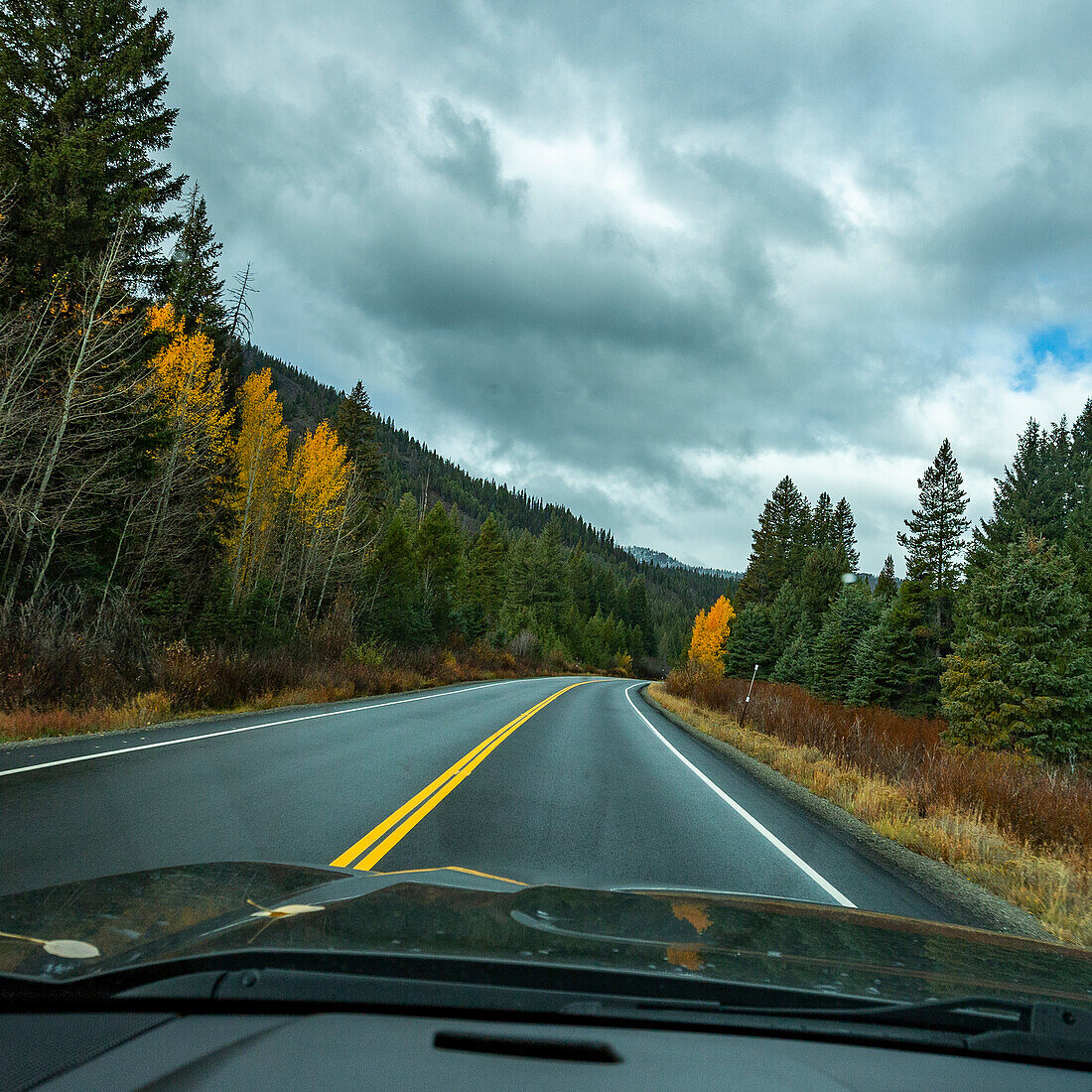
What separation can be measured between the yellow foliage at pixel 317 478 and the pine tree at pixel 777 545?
170ft

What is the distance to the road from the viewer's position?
5.20m

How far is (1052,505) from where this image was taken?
4409cm

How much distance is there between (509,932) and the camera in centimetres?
252

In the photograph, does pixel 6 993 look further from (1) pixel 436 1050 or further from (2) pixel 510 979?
(2) pixel 510 979

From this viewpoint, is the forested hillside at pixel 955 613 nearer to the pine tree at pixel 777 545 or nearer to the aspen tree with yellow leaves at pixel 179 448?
the pine tree at pixel 777 545

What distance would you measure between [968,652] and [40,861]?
28.7 metres

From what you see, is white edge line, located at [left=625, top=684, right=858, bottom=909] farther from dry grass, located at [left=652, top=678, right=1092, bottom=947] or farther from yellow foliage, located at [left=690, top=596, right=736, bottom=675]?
yellow foliage, located at [left=690, top=596, right=736, bottom=675]

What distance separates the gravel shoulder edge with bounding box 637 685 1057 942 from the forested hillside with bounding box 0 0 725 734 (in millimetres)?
11489

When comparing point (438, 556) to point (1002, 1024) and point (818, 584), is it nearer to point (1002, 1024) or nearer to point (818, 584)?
point (818, 584)

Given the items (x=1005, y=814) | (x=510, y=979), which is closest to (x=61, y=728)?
(x=510, y=979)

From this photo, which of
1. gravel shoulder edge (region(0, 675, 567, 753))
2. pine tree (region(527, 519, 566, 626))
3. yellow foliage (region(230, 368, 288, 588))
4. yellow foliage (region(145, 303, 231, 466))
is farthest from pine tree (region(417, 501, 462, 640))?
gravel shoulder edge (region(0, 675, 567, 753))

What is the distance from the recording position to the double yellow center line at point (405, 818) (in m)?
5.25

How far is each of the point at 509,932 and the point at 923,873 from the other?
17.9 ft

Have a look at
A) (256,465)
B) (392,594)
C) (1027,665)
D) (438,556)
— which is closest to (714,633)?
(438,556)
